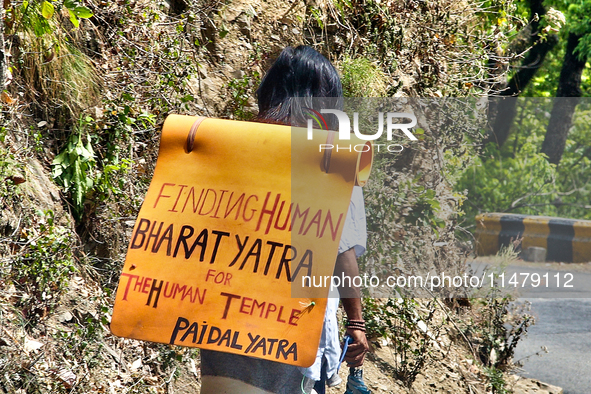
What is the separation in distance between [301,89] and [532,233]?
3756 mm

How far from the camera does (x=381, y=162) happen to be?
4.93 meters

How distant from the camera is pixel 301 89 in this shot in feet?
7.28

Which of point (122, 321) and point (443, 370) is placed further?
point (443, 370)

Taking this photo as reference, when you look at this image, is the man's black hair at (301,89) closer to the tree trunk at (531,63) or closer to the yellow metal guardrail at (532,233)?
the yellow metal guardrail at (532,233)

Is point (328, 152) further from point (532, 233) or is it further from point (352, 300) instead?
point (532, 233)

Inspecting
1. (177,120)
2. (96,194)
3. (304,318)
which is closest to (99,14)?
(96,194)

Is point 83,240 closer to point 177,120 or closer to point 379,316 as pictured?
point 177,120

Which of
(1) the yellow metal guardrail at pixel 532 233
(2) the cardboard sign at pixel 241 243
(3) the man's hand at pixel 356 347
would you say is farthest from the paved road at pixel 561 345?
(2) the cardboard sign at pixel 241 243

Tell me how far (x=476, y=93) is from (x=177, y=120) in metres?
4.65

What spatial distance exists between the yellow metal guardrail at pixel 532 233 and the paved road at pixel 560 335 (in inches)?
7.7

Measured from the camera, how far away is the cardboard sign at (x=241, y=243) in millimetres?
1985

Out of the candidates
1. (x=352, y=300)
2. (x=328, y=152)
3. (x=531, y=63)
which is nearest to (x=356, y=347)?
(x=352, y=300)

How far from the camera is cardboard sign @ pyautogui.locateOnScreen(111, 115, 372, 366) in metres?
1.99

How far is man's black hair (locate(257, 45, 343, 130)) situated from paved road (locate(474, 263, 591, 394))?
244 cm
